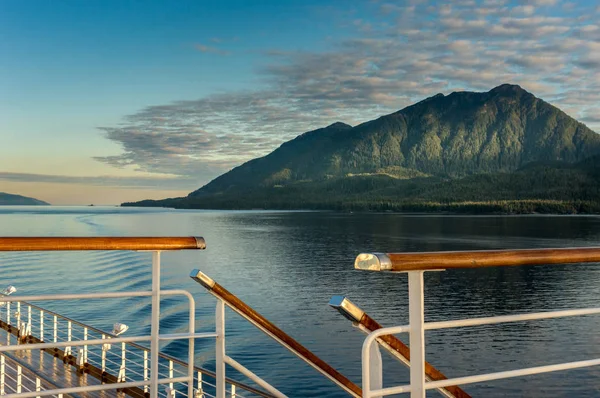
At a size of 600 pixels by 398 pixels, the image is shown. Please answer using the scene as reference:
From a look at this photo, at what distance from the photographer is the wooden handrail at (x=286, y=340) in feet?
8.04

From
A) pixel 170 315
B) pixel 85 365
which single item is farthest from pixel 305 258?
pixel 85 365

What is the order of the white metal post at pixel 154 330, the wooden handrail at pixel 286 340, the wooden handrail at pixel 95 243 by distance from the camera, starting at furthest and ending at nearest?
1. the white metal post at pixel 154 330
2. the wooden handrail at pixel 95 243
3. the wooden handrail at pixel 286 340

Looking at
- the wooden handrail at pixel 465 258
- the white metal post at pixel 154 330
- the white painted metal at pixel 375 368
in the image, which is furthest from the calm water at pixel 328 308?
the white painted metal at pixel 375 368

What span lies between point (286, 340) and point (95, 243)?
103cm

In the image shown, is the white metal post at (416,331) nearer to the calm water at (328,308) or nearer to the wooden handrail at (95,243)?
the wooden handrail at (95,243)

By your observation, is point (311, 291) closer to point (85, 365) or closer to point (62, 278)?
point (62, 278)

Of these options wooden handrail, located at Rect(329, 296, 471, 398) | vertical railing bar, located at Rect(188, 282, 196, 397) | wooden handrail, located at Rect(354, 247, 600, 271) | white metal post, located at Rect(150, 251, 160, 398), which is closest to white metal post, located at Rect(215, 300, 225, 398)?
vertical railing bar, located at Rect(188, 282, 196, 397)

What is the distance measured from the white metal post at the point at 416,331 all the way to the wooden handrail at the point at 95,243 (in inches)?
51.4

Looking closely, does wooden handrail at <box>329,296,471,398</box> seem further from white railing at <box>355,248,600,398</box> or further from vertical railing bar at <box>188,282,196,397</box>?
vertical railing bar at <box>188,282,196,397</box>

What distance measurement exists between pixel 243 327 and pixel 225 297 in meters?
27.6

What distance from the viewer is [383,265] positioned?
6.07 feet

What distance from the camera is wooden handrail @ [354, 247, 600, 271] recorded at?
1891mm

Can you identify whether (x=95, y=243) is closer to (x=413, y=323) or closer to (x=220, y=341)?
(x=220, y=341)

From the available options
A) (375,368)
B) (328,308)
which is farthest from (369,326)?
(328,308)
